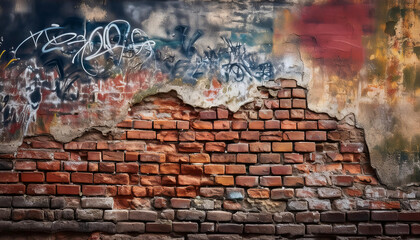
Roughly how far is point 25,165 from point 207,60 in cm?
158

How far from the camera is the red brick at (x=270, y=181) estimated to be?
2.49 metres

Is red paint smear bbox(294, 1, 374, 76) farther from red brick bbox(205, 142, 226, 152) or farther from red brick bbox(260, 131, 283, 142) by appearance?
red brick bbox(205, 142, 226, 152)

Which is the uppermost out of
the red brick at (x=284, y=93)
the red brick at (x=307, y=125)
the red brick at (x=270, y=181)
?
the red brick at (x=284, y=93)

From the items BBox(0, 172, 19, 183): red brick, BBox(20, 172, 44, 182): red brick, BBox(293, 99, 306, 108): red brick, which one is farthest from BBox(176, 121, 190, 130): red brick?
BBox(0, 172, 19, 183): red brick

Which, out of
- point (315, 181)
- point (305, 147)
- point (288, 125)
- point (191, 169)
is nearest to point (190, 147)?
point (191, 169)

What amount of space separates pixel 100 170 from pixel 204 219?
86 cm

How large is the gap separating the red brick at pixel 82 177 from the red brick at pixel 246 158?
3.66 feet

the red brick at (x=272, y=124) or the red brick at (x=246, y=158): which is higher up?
the red brick at (x=272, y=124)

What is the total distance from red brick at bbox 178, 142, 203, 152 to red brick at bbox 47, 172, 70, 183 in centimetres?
87

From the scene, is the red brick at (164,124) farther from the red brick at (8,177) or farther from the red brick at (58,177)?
the red brick at (8,177)

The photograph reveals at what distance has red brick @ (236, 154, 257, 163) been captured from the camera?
8.20 feet

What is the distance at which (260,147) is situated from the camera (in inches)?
98.7

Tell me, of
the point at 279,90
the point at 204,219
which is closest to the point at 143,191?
the point at 204,219

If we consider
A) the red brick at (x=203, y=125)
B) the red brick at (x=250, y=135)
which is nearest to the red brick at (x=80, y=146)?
the red brick at (x=203, y=125)
